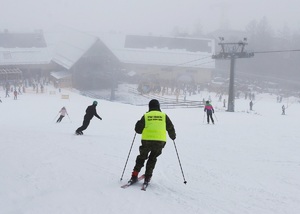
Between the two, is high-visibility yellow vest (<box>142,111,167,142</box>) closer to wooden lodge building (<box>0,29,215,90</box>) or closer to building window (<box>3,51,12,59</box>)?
wooden lodge building (<box>0,29,215,90</box>)

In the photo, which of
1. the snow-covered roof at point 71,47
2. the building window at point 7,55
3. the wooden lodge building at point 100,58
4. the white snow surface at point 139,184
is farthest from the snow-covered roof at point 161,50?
the white snow surface at point 139,184

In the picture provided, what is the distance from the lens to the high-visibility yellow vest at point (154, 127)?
5422 millimetres

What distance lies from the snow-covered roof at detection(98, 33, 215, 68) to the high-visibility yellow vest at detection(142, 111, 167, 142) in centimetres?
4303

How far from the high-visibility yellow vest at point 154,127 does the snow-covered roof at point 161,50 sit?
4303 centimetres

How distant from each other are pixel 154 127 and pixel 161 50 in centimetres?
4883

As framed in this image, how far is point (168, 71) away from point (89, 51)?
1290 centimetres

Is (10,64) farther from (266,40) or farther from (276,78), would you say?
(266,40)

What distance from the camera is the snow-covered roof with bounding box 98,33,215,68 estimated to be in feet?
165

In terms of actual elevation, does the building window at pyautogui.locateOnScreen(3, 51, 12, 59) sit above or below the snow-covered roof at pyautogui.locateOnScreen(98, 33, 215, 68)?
below

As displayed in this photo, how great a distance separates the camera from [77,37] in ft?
158

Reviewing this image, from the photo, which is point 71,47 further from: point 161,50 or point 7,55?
point 161,50

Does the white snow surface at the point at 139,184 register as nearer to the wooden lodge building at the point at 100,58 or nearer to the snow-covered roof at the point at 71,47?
the wooden lodge building at the point at 100,58

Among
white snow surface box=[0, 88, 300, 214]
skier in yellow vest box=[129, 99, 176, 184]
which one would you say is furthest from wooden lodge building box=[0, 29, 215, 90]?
skier in yellow vest box=[129, 99, 176, 184]

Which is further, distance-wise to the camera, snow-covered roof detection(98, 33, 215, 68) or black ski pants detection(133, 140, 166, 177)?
snow-covered roof detection(98, 33, 215, 68)
